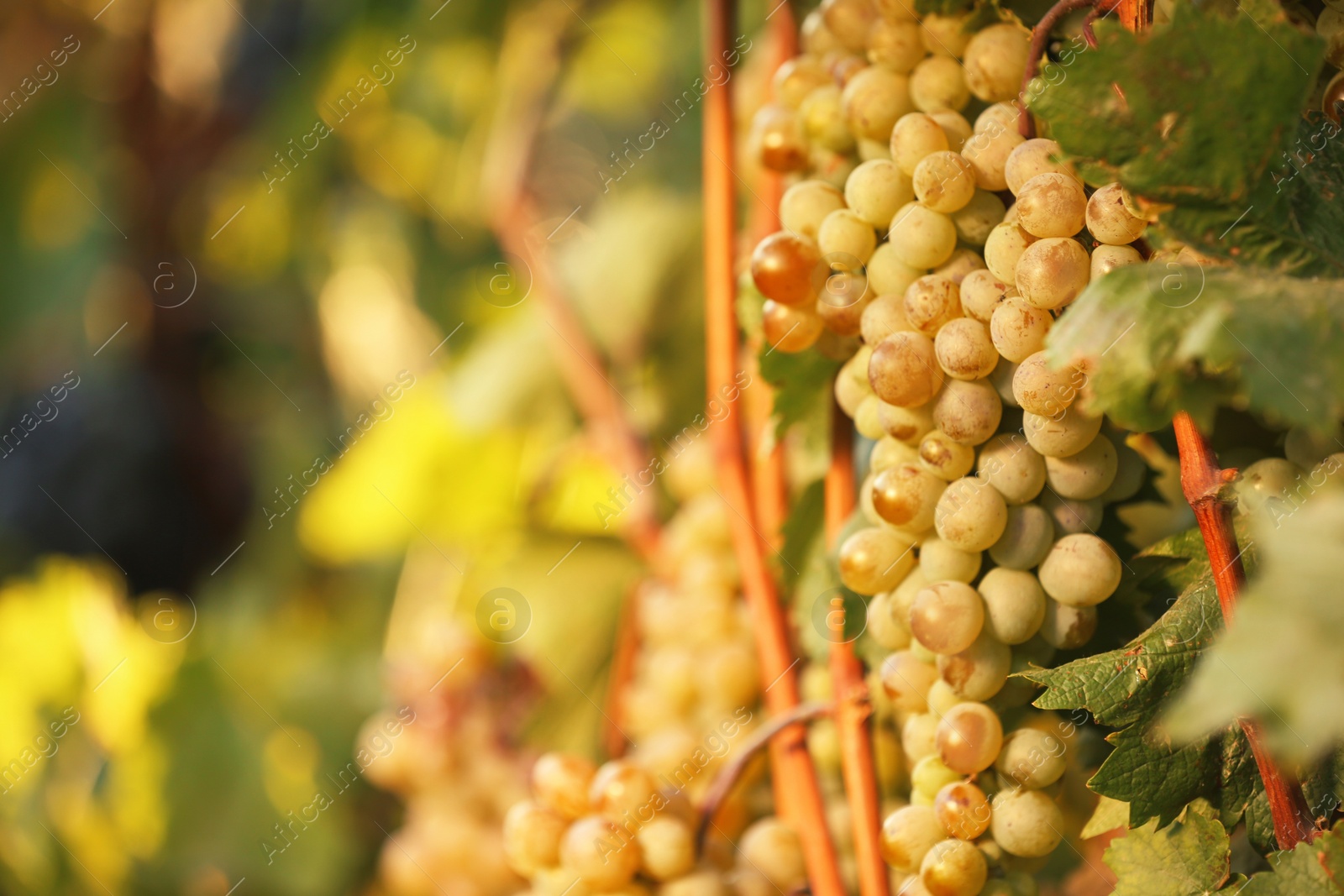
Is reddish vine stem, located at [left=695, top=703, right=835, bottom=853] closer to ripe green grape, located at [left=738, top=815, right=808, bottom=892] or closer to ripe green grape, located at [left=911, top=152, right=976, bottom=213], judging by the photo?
ripe green grape, located at [left=738, top=815, right=808, bottom=892]

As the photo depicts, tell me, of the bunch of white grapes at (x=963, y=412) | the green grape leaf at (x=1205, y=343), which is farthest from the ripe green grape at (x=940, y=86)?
the green grape leaf at (x=1205, y=343)

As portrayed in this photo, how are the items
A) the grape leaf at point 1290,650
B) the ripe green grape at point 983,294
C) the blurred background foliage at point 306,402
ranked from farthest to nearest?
1. the blurred background foliage at point 306,402
2. the ripe green grape at point 983,294
3. the grape leaf at point 1290,650

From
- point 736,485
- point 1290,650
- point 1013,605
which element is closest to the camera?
point 1290,650

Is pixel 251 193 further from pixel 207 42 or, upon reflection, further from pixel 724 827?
pixel 724 827

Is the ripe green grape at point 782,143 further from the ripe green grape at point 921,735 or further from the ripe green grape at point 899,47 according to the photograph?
the ripe green grape at point 921,735

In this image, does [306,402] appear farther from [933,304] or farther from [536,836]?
[933,304]

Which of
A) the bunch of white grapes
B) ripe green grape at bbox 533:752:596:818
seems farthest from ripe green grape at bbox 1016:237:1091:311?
ripe green grape at bbox 533:752:596:818

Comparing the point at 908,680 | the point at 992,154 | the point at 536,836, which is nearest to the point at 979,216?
the point at 992,154
